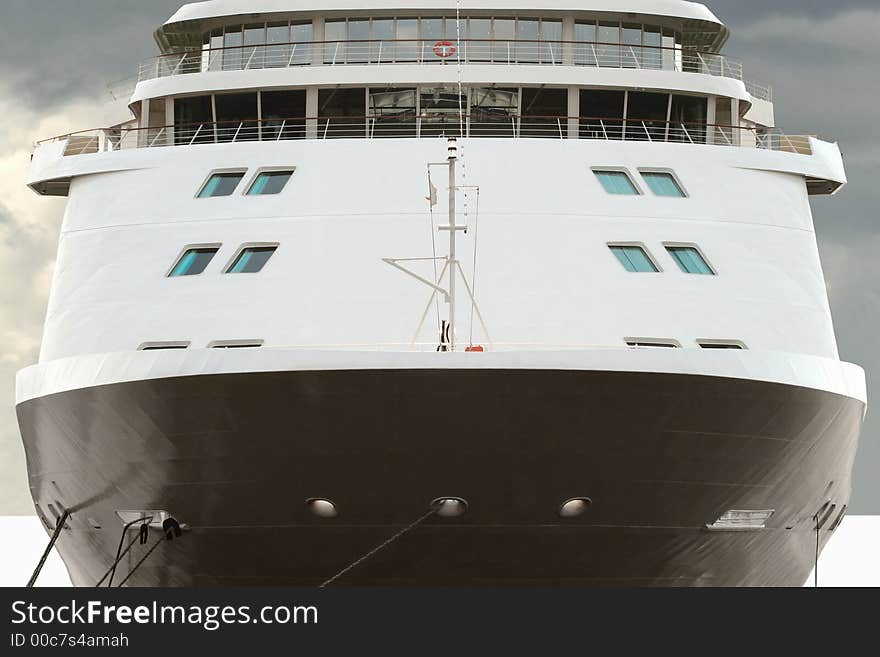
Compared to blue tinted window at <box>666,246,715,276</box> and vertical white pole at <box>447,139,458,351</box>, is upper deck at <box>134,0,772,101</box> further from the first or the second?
vertical white pole at <box>447,139,458,351</box>

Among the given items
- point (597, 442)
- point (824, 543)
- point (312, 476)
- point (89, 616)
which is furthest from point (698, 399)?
point (89, 616)

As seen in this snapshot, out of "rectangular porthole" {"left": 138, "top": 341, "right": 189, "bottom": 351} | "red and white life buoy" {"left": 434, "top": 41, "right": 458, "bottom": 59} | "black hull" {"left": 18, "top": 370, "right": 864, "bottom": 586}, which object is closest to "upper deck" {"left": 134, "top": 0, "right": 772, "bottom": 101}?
"red and white life buoy" {"left": 434, "top": 41, "right": 458, "bottom": 59}

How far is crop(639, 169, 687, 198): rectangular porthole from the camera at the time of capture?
23.0m

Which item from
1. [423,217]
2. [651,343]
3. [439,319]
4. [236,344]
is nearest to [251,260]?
[236,344]

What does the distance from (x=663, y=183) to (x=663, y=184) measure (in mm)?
22

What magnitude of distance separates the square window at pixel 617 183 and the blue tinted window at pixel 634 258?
992 mm

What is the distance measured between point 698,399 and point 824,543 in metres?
6.13

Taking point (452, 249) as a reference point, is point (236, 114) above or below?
above

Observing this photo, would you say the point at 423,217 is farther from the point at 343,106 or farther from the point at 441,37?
the point at 441,37

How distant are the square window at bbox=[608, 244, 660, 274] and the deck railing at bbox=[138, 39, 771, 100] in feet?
15.5

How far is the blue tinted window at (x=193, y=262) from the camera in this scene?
22219 millimetres

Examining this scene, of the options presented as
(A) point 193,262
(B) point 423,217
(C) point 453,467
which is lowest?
(C) point 453,467

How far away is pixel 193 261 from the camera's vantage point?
22.4 metres

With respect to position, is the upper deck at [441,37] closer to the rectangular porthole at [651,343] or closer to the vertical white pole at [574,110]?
the vertical white pole at [574,110]
